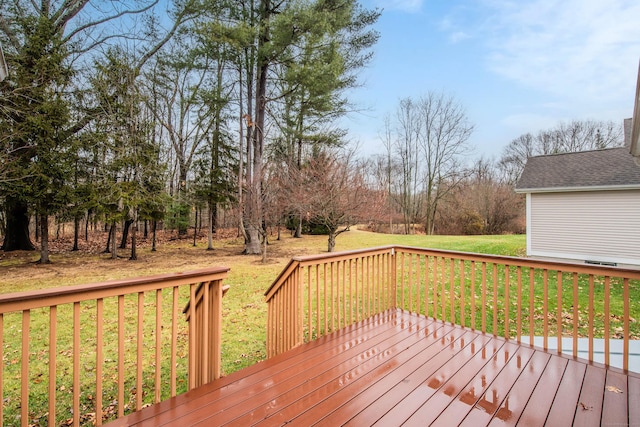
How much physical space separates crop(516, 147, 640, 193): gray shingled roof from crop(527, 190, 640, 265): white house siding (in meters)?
0.33

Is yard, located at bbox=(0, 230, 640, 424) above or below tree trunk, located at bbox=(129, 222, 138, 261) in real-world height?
below

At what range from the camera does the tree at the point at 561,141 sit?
66.9 ft

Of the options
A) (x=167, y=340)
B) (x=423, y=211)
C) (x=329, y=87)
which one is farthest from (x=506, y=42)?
(x=423, y=211)

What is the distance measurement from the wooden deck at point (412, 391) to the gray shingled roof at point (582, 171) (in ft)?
28.4

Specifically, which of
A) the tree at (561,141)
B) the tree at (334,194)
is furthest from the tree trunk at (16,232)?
the tree at (561,141)

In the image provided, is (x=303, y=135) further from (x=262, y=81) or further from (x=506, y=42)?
(x=506, y=42)

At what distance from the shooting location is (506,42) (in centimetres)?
892

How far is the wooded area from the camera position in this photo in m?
9.33

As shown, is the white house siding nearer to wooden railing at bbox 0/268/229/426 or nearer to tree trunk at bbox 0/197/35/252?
wooden railing at bbox 0/268/229/426

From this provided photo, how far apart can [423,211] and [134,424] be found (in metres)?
24.5

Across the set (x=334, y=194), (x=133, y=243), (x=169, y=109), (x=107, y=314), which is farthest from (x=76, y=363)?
(x=169, y=109)

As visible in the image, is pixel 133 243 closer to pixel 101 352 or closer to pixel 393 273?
pixel 393 273

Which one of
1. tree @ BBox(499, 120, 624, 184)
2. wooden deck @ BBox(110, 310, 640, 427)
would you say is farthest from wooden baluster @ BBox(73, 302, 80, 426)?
tree @ BBox(499, 120, 624, 184)

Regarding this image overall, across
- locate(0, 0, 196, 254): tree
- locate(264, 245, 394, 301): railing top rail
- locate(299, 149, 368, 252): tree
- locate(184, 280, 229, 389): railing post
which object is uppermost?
locate(0, 0, 196, 254): tree
